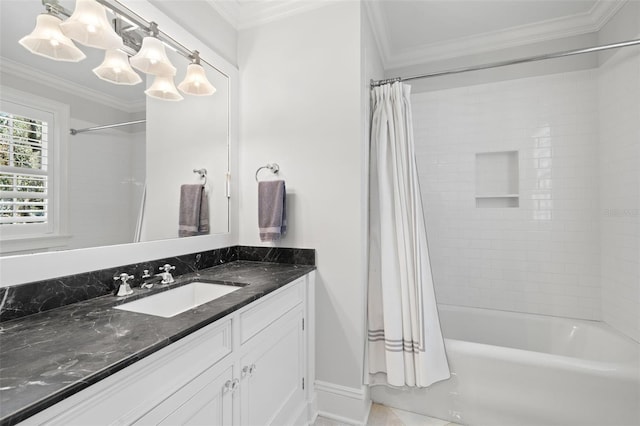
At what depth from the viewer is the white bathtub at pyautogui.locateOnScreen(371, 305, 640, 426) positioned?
1567 mm

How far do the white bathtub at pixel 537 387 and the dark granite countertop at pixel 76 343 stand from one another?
1.36m

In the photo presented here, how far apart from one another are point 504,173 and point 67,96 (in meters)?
2.96

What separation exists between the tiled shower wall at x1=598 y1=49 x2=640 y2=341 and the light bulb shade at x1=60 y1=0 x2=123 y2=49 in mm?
2903

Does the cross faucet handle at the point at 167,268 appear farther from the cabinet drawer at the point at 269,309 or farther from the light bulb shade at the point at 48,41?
the light bulb shade at the point at 48,41

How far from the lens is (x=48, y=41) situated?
3.65 ft

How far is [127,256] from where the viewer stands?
4.65 ft

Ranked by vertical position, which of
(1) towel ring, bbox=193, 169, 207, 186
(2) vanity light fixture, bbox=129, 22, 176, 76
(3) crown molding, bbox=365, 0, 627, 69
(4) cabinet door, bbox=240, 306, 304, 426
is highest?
(3) crown molding, bbox=365, 0, 627, 69

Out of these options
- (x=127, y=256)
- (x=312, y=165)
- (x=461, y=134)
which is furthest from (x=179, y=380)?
(x=461, y=134)

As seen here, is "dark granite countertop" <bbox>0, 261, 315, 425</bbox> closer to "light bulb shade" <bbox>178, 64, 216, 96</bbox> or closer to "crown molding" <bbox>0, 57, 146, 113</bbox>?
"crown molding" <bbox>0, 57, 146, 113</bbox>

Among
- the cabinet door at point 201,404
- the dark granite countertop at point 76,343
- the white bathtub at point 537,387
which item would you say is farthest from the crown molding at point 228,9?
the white bathtub at point 537,387

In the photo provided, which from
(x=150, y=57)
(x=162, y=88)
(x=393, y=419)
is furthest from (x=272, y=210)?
(x=393, y=419)

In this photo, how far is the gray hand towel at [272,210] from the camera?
6.11ft

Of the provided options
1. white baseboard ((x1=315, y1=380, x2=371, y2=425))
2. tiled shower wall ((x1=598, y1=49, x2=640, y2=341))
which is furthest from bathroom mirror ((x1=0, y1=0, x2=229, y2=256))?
tiled shower wall ((x1=598, y1=49, x2=640, y2=341))

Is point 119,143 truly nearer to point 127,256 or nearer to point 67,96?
point 67,96
